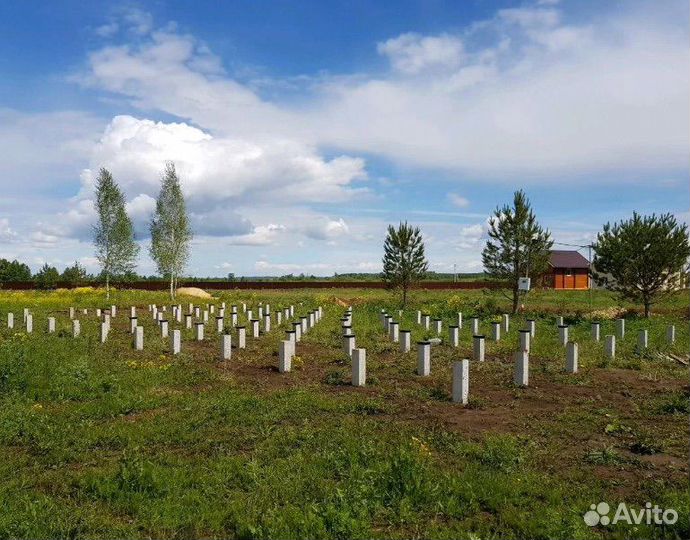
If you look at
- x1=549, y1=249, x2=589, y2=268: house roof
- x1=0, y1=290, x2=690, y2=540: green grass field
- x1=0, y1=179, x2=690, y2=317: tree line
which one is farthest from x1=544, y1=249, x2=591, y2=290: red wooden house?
x1=0, y1=290, x2=690, y2=540: green grass field

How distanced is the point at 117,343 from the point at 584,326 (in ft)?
59.5

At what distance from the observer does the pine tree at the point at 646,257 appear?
24453 millimetres

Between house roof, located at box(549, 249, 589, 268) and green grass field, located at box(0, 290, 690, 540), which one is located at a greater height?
house roof, located at box(549, 249, 589, 268)

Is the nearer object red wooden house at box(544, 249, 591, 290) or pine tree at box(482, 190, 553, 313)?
pine tree at box(482, 190, 553, 313)

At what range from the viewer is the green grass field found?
476 centimetres

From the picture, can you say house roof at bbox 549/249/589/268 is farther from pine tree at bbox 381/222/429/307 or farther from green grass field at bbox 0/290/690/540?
green grass field at bbox 0/290/690/540

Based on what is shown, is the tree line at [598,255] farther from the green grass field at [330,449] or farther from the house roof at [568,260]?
the house roof at [568,260]

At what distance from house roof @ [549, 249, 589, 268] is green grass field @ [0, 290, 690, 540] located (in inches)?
1729

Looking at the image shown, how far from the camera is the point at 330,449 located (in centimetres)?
646

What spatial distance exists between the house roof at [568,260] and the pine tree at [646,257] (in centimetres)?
2830

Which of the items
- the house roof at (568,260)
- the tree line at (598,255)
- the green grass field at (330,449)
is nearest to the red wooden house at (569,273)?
the house roof at (568,260)

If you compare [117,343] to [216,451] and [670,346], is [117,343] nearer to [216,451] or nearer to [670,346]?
[216,451]

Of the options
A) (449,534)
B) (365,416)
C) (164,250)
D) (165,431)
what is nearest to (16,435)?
(165,431)

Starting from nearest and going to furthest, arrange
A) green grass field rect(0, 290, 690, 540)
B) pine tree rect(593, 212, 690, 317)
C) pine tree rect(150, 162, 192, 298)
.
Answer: green grass field rect(0, 290, 690, 540), pine tree rect(593, 212, 690, 317), pine tree rect(150, 162, 192, 298)
